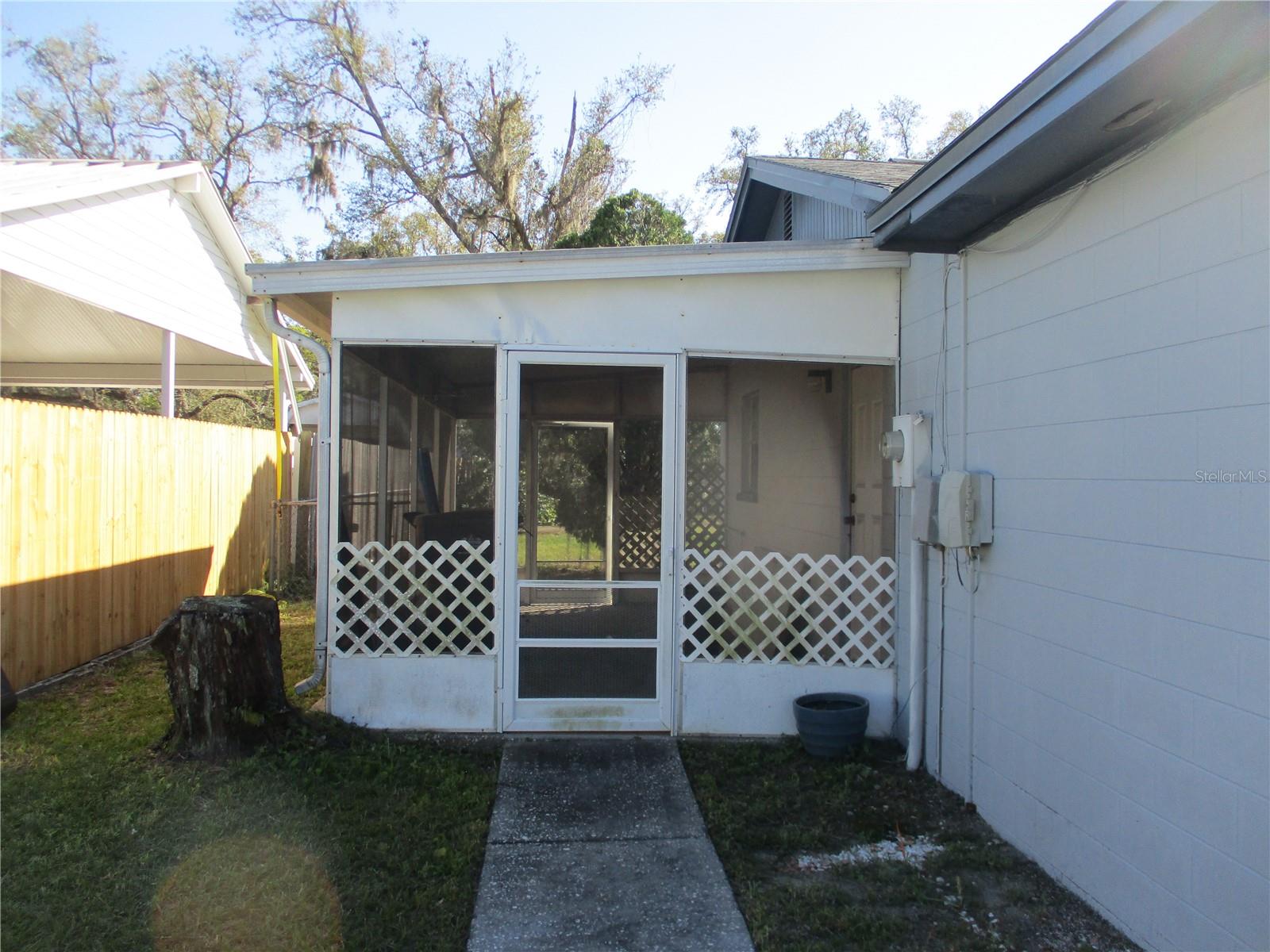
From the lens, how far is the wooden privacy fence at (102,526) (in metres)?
5.55

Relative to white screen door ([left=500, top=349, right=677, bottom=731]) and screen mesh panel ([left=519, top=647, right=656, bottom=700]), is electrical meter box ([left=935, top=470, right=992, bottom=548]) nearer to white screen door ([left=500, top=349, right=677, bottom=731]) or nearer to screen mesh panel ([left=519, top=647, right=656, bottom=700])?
white screen door ([left=500, top=349, right=677, bottom=731])

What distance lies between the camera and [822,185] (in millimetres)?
6324

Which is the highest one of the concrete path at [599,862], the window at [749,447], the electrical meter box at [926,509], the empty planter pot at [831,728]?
the window at [749,447]

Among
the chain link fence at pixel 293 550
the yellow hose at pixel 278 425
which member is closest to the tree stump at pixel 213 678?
the yellow hose at pixel 278 425

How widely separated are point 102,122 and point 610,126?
1288 cm

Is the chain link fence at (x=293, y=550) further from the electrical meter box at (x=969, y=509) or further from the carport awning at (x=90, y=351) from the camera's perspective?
the electrical meter box at (x=969, y=509)

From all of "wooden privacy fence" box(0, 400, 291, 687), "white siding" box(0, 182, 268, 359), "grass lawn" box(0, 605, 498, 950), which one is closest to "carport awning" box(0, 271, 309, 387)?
"white siding" box(0, 182, 268, 359)

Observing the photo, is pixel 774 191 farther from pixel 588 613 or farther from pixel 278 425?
pixel 278 425

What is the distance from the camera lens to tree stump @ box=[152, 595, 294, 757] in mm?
4492

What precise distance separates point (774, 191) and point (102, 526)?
6.80 meters

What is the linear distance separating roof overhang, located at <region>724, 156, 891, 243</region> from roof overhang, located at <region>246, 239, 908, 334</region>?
409mm

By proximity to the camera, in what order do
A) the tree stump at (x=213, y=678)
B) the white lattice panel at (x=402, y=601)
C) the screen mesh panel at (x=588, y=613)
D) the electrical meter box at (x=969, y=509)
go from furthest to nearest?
the screen mesh panel at (x=588, y=613), the white lattice panel at (x=402, y=601), the tree stump at (x=213, y=678), the electrical meter box at (x=969, y=509)

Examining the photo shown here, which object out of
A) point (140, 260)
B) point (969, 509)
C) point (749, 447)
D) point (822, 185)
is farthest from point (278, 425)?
point (969, 509)

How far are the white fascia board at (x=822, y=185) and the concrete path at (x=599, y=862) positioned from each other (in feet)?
10.6
